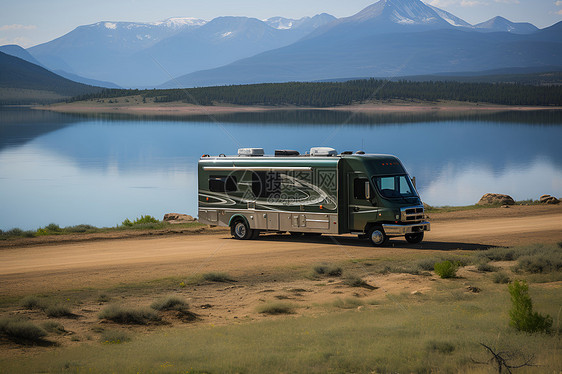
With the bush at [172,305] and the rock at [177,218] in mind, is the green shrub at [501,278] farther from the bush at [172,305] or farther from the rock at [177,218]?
the rock at [177,218]

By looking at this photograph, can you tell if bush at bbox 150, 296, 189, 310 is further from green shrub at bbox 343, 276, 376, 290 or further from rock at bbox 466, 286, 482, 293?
rock at bbox 466, 286, 482, 293

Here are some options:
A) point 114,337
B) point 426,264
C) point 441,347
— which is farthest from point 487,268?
point 114,337

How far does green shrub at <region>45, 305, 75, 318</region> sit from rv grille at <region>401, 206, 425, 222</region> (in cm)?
1171

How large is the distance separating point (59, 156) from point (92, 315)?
315 feet

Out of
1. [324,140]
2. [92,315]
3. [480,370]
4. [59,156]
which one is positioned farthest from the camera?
[324,140]

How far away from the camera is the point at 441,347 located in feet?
38.5

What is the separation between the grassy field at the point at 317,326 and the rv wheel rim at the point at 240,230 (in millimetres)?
6218

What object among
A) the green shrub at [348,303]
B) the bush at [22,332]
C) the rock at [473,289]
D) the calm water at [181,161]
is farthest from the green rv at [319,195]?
the calm water at [181,161]

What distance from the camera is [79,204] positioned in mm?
60031

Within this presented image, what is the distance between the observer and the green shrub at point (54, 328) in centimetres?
1381

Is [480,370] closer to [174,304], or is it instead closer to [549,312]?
[549,312]

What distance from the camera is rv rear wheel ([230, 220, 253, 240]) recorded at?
26.3m

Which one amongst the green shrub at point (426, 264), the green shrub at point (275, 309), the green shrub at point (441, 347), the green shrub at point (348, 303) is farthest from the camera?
the green shrub at point (426, 264)

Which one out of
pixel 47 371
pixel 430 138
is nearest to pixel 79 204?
pixel 47 371
